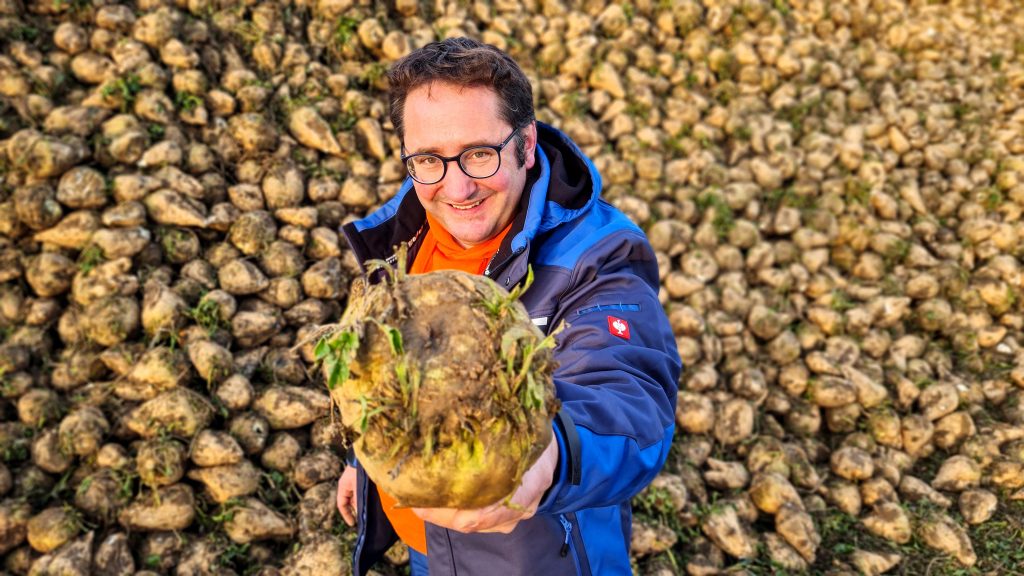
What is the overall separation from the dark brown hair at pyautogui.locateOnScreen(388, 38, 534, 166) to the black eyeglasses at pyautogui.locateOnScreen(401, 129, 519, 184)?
0.09m

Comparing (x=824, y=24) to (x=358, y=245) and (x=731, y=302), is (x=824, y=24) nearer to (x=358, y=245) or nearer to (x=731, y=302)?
(x=731, y=302)

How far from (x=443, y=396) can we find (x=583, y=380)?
0.55 m

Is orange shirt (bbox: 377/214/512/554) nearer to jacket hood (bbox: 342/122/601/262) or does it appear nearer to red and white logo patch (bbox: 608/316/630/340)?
jacket hood (bbox: 342/122/601/262)

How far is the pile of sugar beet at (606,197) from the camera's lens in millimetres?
2898

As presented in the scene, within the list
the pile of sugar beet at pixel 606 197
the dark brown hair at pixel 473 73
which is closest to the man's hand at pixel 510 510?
the dark brown hair at pixel 473 73

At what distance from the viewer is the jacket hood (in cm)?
210

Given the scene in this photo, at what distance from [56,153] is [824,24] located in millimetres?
5554

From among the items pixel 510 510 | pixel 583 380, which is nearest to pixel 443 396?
pixel 510 510

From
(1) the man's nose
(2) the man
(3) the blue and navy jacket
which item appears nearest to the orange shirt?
(2) the man

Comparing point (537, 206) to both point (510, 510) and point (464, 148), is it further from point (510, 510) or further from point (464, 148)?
point (510, 510)

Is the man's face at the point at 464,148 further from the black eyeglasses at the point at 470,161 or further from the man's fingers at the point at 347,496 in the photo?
the man's fingers at the point at 347,496

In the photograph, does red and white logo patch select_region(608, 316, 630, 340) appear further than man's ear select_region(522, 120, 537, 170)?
No

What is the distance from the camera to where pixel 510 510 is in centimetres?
133

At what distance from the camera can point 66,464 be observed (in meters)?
2.87
